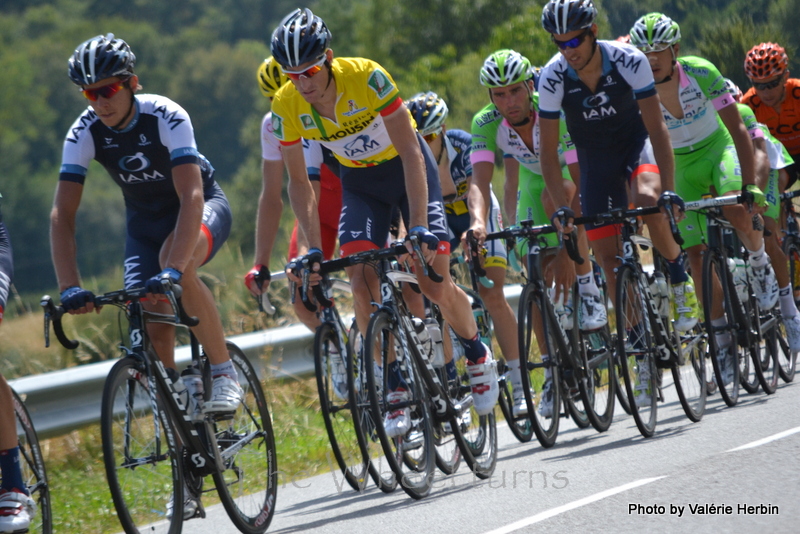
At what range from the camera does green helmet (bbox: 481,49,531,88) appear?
7.80 m

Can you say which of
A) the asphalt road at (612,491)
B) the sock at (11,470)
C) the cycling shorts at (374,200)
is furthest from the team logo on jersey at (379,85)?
the sock at (11,470)

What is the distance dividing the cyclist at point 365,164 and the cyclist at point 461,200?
69 centimetres

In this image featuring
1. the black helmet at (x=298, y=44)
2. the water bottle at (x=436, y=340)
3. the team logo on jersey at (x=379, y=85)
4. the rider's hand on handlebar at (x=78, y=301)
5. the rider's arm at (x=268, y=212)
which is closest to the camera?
the rider's hand on handlebar at (x=78, y=301)

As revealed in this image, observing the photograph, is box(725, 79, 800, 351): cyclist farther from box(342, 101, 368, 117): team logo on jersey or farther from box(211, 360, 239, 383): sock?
box(211, 360, 239, 383): sock

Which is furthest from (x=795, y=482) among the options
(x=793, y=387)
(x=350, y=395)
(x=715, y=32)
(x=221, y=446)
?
(x=715, y=32)

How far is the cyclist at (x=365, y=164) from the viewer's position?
5992 mm

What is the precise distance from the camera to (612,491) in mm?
5469

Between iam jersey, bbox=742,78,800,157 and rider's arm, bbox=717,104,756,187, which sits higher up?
iam jersey, bbox=742,78,800,157

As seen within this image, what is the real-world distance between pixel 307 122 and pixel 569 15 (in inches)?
76.3

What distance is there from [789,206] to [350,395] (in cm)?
553

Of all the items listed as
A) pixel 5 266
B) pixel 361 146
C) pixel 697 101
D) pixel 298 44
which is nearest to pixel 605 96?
pixel 697 101

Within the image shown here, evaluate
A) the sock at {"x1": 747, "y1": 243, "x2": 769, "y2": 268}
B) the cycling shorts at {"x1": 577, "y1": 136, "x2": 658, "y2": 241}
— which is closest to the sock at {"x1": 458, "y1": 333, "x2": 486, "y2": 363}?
the cycling shorts at {"x1": 577, "y1": 136, "x2": 658, "y2": 241}

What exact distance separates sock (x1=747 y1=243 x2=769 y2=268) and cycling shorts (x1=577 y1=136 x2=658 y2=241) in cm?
142

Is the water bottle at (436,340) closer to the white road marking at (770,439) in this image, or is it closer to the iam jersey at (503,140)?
the iam jersey at (503,140)
